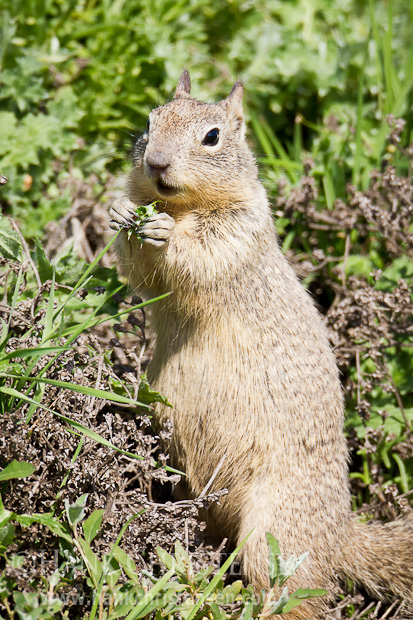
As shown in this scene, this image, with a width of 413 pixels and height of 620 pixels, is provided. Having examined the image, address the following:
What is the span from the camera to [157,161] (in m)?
3.89

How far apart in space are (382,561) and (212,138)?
291cm

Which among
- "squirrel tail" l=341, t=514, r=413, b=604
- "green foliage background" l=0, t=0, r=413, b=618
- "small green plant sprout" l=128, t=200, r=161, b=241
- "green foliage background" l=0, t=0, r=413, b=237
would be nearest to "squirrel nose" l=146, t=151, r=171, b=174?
"small green plant sprout" l=128, t=200, r=161, b=241

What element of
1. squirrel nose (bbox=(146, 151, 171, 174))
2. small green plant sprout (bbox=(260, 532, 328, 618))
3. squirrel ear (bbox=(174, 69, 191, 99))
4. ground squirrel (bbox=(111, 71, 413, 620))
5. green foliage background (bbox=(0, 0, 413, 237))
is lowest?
small green plant sprout (bbox=(260, 532, 328, 618))

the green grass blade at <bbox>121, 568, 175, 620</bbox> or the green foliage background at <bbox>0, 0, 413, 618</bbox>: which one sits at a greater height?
the green foliage background at <bbox>0, 0, 413, 618</bbox>

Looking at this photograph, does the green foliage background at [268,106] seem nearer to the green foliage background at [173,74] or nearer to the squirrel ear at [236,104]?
the green foliage background at [173,74]

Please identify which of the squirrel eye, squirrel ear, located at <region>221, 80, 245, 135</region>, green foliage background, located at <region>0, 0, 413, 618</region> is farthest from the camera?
green foliage background, located at <region>0, 0, 413, 618</region>

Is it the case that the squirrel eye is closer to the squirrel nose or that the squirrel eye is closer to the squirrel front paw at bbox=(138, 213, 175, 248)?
the squirrel nose

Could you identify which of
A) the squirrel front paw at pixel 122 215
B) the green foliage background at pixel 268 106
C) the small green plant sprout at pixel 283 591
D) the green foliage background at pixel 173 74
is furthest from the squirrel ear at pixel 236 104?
the small green plant sprout at pixel 283 591

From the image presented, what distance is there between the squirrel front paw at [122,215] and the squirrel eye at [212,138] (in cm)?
63

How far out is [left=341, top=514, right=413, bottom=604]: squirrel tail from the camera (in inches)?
167

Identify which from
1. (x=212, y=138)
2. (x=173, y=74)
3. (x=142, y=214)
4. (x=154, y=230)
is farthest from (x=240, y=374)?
(x=173, y=74)

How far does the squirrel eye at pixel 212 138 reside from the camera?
425 cm

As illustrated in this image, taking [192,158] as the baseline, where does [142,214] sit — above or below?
below

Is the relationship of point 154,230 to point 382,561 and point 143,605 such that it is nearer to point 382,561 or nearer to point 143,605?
point 143,605
